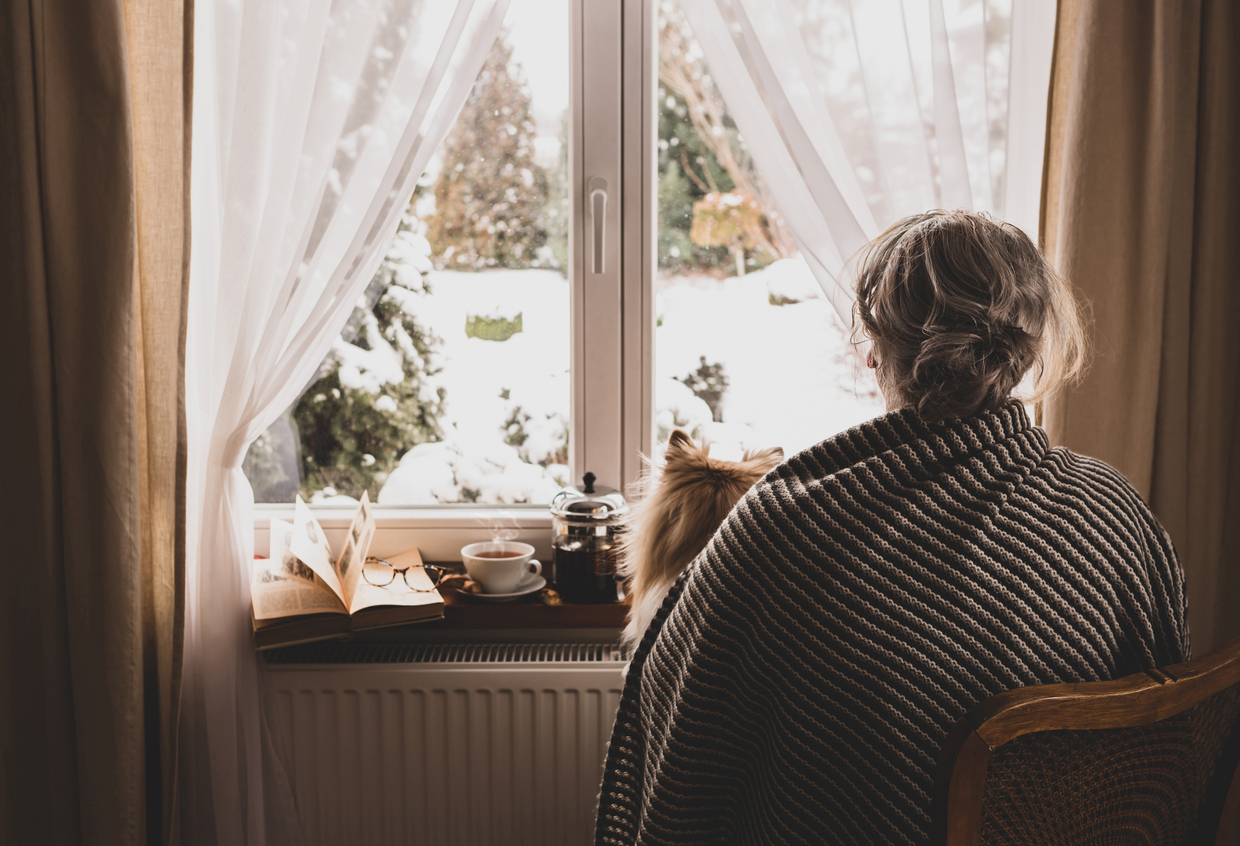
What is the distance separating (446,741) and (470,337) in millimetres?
766

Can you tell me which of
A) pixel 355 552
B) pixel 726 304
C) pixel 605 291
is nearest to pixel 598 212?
pixel 605 291

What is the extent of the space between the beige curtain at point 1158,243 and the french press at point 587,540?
0.78 meters

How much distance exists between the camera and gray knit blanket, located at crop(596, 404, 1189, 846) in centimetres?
88

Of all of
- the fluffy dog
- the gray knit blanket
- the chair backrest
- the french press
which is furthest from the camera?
the french press

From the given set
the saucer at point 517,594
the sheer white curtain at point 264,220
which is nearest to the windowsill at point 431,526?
the saucer at point 517,594

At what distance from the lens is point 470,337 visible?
1.78 m

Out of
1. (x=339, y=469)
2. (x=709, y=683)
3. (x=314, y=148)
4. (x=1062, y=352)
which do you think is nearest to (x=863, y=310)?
(x=1062, y=352)

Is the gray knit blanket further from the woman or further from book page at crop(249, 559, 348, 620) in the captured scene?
book page at crop(249, 559, 348, 620)

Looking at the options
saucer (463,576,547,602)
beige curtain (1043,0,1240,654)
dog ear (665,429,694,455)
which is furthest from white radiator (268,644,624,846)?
beige curtain (1043,0,1240,654)

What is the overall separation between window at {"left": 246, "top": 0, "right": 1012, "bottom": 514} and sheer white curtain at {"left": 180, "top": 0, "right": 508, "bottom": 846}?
227 millimetres

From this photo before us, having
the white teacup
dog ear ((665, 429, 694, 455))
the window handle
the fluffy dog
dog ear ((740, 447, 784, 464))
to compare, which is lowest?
the white teacup

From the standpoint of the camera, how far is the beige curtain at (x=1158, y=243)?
1.44m

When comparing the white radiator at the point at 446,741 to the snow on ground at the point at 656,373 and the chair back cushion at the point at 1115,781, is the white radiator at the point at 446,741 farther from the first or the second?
the chair back cushion at the point at 1115,781

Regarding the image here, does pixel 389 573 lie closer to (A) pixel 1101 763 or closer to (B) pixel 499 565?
(B) pixel 499 565
